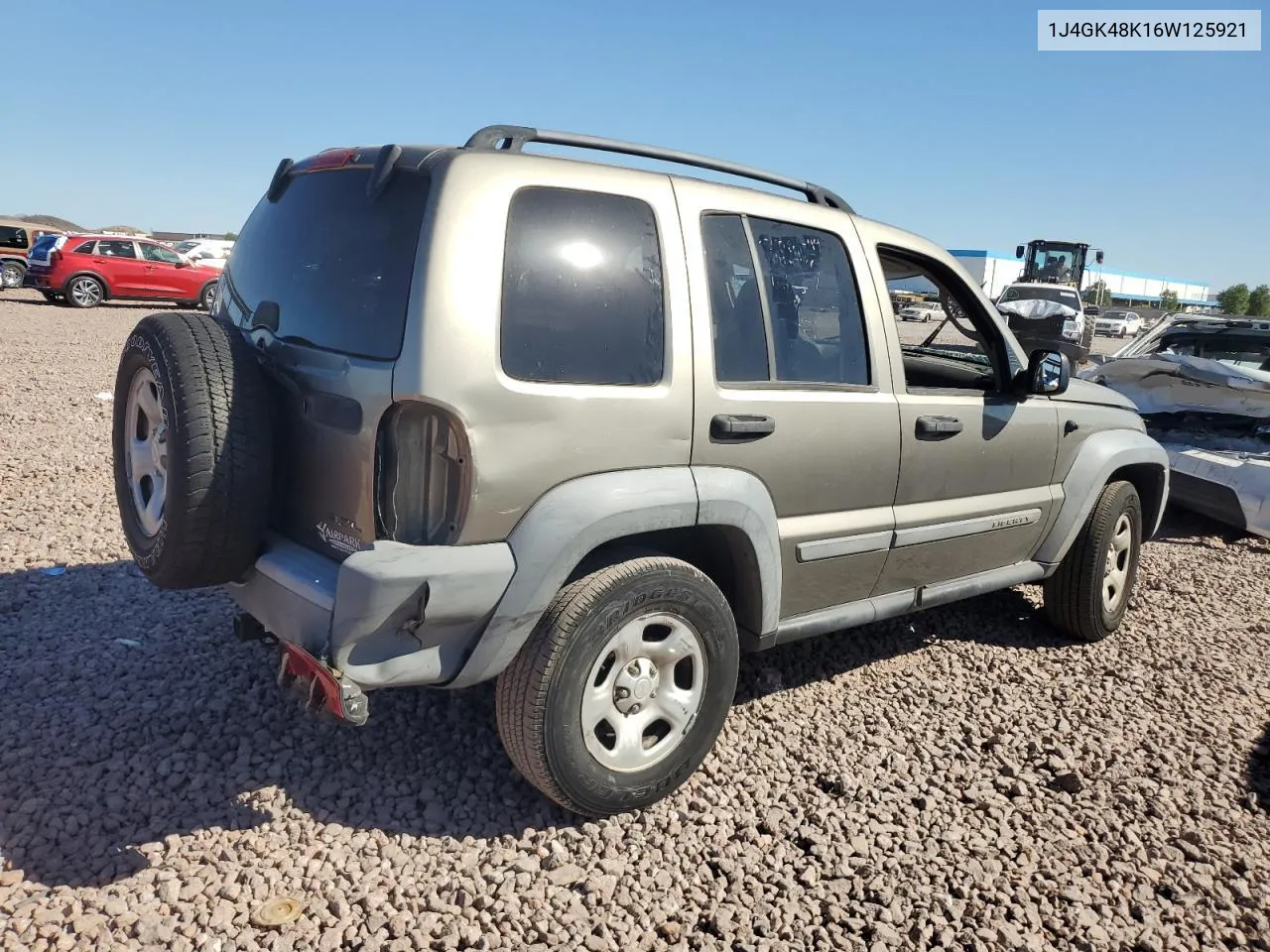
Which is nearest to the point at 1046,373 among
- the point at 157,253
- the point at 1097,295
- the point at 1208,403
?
the point at 1208,403

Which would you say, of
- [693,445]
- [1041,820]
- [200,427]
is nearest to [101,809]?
[200,427]

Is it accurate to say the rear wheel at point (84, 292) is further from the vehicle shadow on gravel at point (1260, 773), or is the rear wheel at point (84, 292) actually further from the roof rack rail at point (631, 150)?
the vehicle shadow on gravel at point (1260, 773)

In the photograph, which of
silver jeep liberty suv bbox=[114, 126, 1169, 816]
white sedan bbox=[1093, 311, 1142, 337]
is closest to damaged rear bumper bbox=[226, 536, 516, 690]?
silver jeep liberty suv bbox=[114, 126, 1169, 816]

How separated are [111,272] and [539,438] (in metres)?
21.0

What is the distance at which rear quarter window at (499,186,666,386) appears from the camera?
2.47 m

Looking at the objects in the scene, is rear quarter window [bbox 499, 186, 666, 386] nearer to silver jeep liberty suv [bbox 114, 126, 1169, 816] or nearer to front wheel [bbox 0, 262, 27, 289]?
silver jeep liberty suv [bbox 114, 126, 1169, 816]

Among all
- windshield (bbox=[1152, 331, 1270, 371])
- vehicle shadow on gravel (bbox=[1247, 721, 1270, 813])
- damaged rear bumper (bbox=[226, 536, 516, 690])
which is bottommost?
vehicle shadow on gravel (bbox=[1247, 721, 1270, 813])

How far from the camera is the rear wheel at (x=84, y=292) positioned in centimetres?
1936

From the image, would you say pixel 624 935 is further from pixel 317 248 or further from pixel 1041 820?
pixel 317 248

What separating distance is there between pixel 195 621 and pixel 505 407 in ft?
7.95

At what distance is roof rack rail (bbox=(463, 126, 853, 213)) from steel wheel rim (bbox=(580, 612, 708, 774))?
148 centimetres

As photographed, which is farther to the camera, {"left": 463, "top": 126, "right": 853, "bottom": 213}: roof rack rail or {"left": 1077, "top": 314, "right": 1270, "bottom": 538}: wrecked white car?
{"left": 1077, "top": 314, "right": 1270, "bottom": 538}: wrecked white car

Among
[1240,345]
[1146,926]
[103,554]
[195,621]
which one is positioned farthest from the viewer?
[1240,345]

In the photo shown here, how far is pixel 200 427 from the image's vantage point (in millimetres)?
2451
